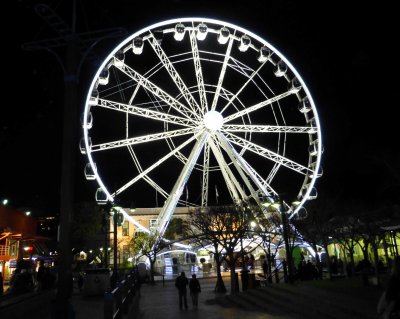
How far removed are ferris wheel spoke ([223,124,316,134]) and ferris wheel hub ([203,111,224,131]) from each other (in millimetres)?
613

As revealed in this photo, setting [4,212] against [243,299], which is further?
[4,212]

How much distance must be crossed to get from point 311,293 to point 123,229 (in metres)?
53.5

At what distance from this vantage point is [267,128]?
25578 mm

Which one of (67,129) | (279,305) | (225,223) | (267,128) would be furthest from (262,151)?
(67,129)

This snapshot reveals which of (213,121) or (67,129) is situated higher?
(213,121)

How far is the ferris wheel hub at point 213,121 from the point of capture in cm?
2536

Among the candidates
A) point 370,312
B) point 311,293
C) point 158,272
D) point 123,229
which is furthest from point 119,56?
point 123,229

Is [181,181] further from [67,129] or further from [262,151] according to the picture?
[67,129]

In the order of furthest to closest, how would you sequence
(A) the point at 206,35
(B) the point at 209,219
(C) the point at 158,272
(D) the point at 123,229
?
(D) the point at 123,229, (C) the point at 158,272, (B) the point at 209,219, (A) the point at 206,35

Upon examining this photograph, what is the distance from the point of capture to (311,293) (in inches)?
566

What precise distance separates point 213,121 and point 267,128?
10.7 ft

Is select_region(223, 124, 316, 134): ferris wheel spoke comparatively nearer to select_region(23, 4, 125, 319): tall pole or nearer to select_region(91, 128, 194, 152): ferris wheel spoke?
select_region(91, 128, 194, 152): ferris wheel spoke

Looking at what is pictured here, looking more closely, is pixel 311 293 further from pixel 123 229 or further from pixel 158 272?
pixel 123 229

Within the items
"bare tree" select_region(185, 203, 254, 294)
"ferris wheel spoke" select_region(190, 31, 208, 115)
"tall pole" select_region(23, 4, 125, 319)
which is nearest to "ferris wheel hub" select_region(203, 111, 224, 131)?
"ferris wheel spoke" select_region(190, 31, 208, 115)
